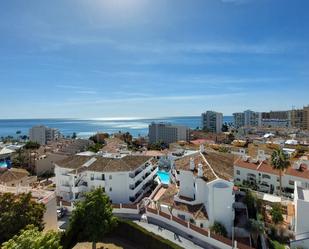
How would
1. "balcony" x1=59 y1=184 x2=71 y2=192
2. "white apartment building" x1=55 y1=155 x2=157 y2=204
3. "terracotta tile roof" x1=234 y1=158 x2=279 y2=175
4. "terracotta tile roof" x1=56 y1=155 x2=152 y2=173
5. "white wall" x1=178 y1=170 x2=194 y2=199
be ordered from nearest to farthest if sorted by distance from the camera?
1. "white wall" x1=178 y1=170 x2=194 y2=199
2. "white apartment building" x1=55 y1=155 x2=157 y2=204
3. "terracotta tile roof" x1=56 y1=155 x2=152 y2=173
4. "balcony" x1=59 y1=184 x2=71 y2=192
5. "terracotta tile roof" x1=234 y1=158 x2=279 y2=175

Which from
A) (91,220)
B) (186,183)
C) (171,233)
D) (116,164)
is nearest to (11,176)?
(116,164)

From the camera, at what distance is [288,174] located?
5225 cm

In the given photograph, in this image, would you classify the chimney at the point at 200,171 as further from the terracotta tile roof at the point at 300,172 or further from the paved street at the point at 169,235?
the terracotta tile roof at the point at 300,172

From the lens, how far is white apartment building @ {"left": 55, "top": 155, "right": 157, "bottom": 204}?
46812mm

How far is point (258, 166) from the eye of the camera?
57875 millimetres

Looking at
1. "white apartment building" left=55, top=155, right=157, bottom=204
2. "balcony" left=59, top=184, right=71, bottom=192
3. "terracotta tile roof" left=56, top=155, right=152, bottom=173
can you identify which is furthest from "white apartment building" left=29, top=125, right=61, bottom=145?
"balcony" left=59, top=184, right=71, bottom=192

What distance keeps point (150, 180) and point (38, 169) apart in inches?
1453

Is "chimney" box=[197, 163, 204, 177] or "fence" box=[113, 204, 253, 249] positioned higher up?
"chimney" box=[197, 163, 204, 177]

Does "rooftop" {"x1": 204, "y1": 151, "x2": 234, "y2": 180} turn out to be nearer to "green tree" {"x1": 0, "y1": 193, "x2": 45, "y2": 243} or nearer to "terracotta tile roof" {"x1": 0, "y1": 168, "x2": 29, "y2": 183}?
"green tree" {"x1": 0, "y1": 193, "x2": 45, "y2": 243}

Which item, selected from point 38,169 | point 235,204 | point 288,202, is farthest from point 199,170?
point 38,169

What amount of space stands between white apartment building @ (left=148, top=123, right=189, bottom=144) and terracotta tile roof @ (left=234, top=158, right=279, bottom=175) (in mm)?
91801

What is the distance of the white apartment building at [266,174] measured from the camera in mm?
51562

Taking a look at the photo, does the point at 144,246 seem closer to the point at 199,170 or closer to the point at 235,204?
the point at 199,170

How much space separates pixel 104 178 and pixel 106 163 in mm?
3174
